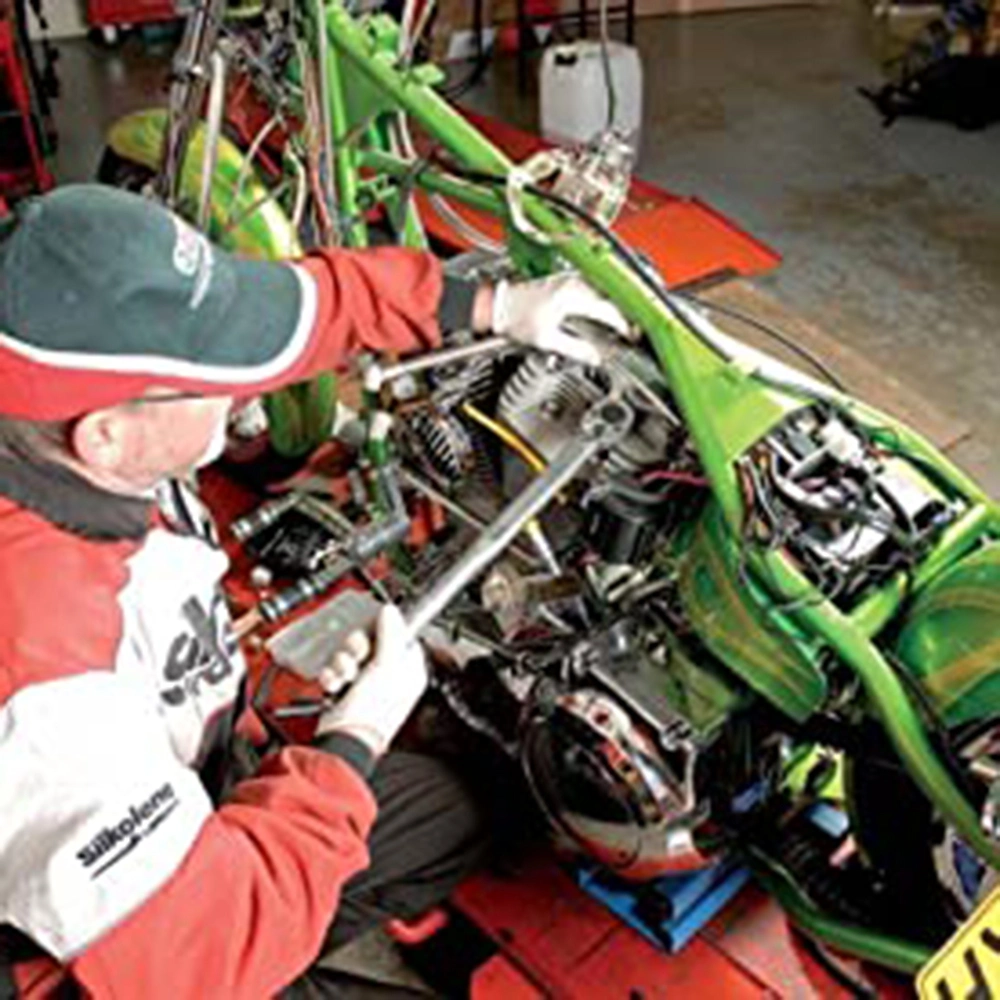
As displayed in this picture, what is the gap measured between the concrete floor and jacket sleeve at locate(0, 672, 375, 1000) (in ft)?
8.20

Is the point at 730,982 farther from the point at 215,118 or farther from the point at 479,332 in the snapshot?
the point at 215,118

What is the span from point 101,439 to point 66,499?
72 mm

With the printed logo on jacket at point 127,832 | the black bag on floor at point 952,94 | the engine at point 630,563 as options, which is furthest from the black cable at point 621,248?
the black bag on floor at point 952,94

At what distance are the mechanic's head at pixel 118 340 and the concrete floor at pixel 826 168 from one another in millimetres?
2473

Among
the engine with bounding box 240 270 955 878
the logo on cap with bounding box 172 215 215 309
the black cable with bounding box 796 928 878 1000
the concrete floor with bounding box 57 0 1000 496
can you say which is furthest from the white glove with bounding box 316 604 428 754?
the concrete floor with bounding box 57 0 1000 496

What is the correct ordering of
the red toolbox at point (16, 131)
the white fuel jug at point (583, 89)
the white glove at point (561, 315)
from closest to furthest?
the white glove at point (561, 315)
the red toolbox at point (16, 131)
the white fuel jug at point (583, 89)

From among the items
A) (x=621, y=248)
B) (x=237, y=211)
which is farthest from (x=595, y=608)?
(x=237, y=211)

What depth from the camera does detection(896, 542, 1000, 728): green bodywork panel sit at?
4.99 ft

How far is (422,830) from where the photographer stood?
1.89 meters

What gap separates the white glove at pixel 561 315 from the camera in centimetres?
179

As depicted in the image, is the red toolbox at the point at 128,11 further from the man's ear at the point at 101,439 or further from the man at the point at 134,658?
the man's ear at the point at 101,439

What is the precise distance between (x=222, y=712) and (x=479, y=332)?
70 cm

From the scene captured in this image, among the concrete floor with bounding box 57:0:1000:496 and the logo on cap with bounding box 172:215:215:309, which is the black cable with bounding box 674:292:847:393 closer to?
the logo on cap with bounding box 172:215:215:309

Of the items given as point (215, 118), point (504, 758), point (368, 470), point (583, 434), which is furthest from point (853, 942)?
point (215, 118)
